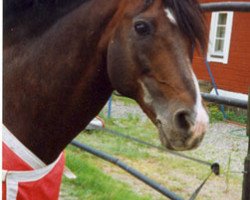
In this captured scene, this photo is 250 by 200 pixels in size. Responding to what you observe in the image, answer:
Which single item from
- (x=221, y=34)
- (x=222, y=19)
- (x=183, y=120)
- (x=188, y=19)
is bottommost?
(x=221, y=34)

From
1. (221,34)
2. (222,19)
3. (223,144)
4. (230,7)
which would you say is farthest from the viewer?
(221,34)

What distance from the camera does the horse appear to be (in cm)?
165

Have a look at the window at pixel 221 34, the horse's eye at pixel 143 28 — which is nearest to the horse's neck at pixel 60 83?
the horse's eye at pixel 143 28

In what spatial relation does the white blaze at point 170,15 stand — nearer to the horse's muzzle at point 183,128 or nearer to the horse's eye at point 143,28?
the horse's eye at point 143,28

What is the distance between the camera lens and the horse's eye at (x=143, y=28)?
168 cm

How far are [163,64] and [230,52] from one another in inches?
404

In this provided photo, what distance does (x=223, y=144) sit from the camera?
7141 millimetres

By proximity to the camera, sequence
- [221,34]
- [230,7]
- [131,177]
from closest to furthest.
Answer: [230,7] → [131,177] → [221,34]

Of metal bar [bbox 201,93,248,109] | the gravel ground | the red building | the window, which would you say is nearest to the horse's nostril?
metal bar [bbox 201,93,248,109]

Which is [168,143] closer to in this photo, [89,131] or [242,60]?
[89,131]

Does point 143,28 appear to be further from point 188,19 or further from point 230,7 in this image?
point 230,7

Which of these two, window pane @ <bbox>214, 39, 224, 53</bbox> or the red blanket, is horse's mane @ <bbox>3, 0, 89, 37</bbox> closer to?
the red blanket

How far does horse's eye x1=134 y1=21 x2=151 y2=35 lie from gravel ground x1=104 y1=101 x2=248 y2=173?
12.3 feet

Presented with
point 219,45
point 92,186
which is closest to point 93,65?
point 92,186
